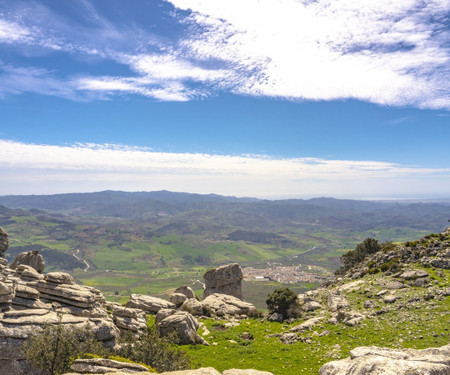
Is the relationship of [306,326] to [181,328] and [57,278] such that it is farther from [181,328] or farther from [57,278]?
[57,278]

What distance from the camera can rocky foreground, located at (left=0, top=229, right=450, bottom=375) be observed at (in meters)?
15.8

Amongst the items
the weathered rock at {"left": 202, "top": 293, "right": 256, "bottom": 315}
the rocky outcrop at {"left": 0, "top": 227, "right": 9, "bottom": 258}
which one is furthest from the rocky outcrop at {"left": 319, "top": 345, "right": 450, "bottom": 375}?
the rocky outcrop at {"left": 0, "top": 227, "right": 9, "bottom": 258}

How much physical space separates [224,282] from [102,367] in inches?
2543

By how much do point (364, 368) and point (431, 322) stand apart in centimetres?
3044

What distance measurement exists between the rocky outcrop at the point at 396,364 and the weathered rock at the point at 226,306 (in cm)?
4481

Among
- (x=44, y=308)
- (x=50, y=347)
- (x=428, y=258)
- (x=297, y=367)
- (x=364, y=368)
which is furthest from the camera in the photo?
(x=428, y=258)

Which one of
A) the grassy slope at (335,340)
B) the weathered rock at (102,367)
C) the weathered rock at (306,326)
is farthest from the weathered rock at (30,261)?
the weathered rock at (306,326)

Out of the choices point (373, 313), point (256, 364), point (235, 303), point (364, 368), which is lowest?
point (235, 303)

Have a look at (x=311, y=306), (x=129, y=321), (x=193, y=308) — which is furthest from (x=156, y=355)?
(x=311, y=306)

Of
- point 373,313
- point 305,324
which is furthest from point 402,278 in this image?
point 305,324

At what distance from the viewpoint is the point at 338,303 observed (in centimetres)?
4569

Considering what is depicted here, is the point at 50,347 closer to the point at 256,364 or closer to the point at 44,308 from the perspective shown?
the point at 44,308

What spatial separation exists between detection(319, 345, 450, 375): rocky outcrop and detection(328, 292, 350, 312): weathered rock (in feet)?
101

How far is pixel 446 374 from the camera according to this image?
12.2 metres
